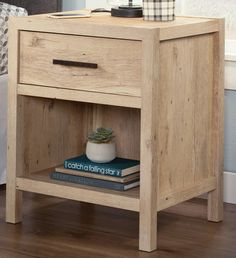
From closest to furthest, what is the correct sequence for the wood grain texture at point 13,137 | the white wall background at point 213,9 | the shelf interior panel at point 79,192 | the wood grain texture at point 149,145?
the wood grain texture at point 149,145 < the shelf interior panel at point 79,192 < the wood grain texture at point 13,137 < the white wall background at point 213,9

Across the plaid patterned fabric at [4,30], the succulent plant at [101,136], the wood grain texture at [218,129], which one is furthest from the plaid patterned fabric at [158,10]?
the plaid patterned fabric at [4,30]

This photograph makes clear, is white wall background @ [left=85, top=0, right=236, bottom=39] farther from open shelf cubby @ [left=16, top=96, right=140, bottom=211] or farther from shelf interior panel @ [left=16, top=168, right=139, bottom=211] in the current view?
shelf interior panel @ [left=16, top=168, right=139, bottom=211]

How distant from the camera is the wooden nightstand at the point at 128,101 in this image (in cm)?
201

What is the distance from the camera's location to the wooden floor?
6.70 ft

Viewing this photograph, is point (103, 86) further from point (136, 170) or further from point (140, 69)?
point (136, 170)

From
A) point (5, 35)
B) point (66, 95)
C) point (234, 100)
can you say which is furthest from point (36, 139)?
point (234, 100)

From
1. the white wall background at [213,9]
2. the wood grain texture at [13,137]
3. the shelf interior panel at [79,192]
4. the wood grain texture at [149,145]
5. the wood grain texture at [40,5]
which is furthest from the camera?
the wood grain texture at [40,5]

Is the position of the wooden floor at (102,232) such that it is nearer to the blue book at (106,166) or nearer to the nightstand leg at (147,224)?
the nightstand leg at (147,224)

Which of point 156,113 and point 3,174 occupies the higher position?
point 156,113

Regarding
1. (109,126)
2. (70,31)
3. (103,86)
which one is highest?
(70,31)

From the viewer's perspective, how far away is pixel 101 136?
2.25m

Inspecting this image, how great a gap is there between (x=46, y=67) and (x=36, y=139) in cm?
25

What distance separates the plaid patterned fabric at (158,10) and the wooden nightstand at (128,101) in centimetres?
5

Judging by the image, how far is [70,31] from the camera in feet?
6.83
